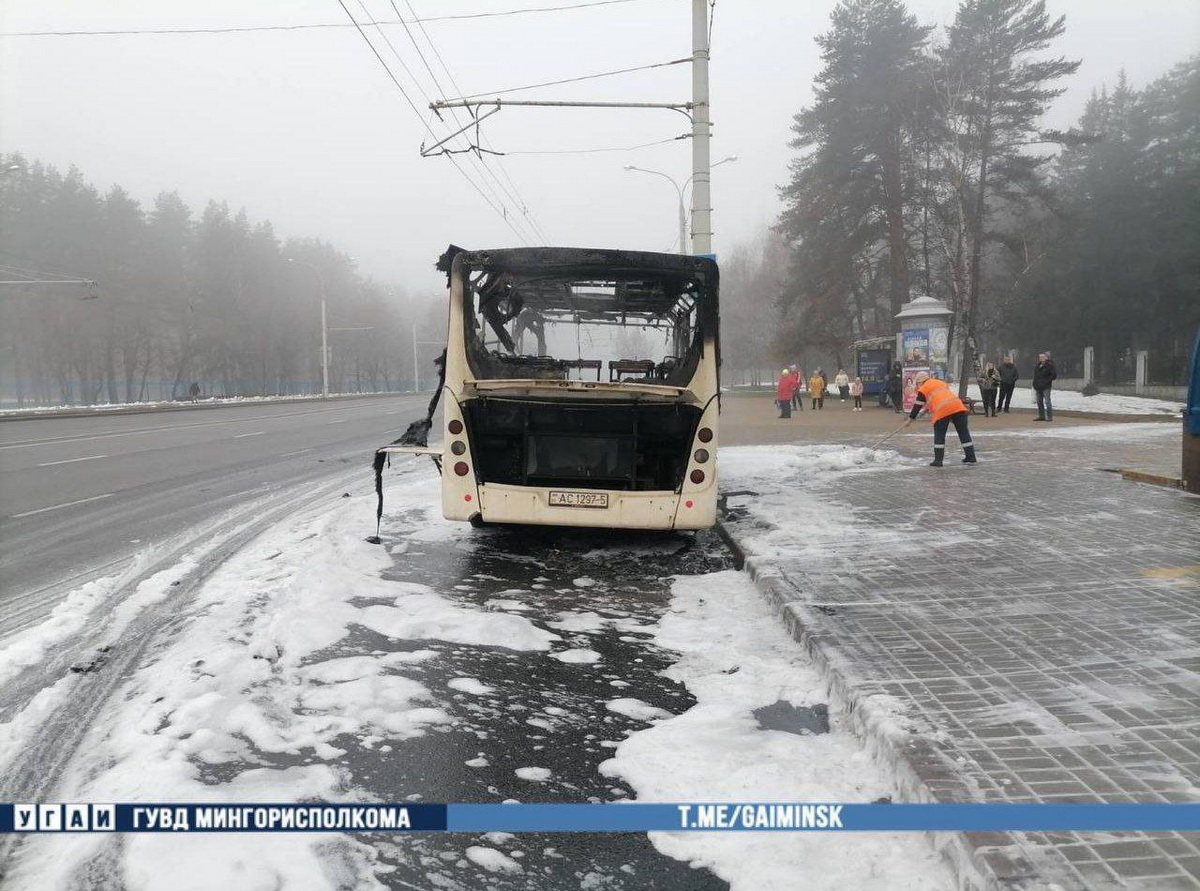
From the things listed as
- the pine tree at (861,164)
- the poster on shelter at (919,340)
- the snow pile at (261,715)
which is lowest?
the snow pile at (261,715)

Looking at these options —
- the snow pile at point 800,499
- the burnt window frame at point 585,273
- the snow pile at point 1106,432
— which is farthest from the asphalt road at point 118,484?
the snow pile at point 1106,432

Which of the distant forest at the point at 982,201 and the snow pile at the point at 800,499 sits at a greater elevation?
the distant forest at the point at 982,201

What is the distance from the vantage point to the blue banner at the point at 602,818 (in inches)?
92.9

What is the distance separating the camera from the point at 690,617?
226 inches

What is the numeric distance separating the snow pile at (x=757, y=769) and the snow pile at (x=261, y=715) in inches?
31.6

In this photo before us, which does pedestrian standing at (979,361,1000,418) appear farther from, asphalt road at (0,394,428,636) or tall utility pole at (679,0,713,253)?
asphalt road at (0,394,428,636)

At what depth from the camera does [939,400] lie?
12.2 meters

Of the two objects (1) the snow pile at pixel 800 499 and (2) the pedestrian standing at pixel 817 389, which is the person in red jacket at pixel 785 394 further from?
(1) the snow pile at pixel 800 499

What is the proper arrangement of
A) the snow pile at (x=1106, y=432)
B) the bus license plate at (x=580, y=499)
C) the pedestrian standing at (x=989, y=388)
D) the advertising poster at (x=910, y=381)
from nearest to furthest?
the bus license plate at (x=580, y=499), the snow pile at (x=1106, y=432), the advertising poster at (x=910, y=381), the pedestrian standing at (x=989, y=388)

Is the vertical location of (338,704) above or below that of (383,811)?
below

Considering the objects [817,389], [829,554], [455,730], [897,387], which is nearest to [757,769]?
[455,730]

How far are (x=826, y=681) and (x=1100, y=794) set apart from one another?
1.49 metres

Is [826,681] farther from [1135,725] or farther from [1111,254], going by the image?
[1111,254]

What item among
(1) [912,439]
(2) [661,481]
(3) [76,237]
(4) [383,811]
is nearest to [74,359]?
(3) [76,237]
